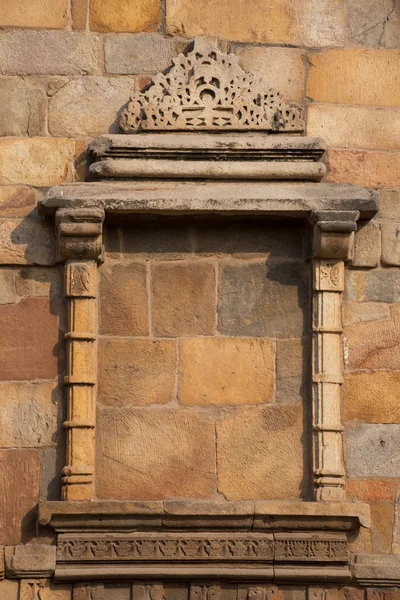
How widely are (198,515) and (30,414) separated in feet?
3.02

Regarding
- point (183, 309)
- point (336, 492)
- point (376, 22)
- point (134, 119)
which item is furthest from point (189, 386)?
point (376, 22)

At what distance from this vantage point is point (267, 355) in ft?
24.2

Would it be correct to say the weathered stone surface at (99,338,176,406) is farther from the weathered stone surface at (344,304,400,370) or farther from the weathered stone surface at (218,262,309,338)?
the weathered stone surface at (344,304,400,370)

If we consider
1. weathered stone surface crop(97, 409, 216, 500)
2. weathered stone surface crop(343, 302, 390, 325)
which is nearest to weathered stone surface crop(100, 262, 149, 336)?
weathered stone surface crop(97, 409, 216, 500)

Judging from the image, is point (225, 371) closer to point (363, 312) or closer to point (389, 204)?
point (363, 312)

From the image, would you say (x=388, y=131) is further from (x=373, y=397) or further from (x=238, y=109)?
(x=373, y=397)

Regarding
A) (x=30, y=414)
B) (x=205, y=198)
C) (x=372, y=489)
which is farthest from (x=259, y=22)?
(x=372, y=489)

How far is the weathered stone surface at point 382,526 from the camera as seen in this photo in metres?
7.21

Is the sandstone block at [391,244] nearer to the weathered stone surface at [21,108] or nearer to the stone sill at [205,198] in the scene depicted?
the stone sill at [205,198]

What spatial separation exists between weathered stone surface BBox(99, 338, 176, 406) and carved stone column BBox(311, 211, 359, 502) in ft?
2.28

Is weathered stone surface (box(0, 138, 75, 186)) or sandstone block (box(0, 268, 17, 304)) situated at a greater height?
weathered stone surface (box(0, 138, 75, 186))

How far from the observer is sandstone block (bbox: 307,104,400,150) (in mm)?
7598

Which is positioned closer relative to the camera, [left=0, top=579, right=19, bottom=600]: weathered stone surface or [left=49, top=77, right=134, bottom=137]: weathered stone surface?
[left=0, top=579, right=19, bottom=600]: weathered stone surface

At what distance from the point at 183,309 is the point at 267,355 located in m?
0.45
